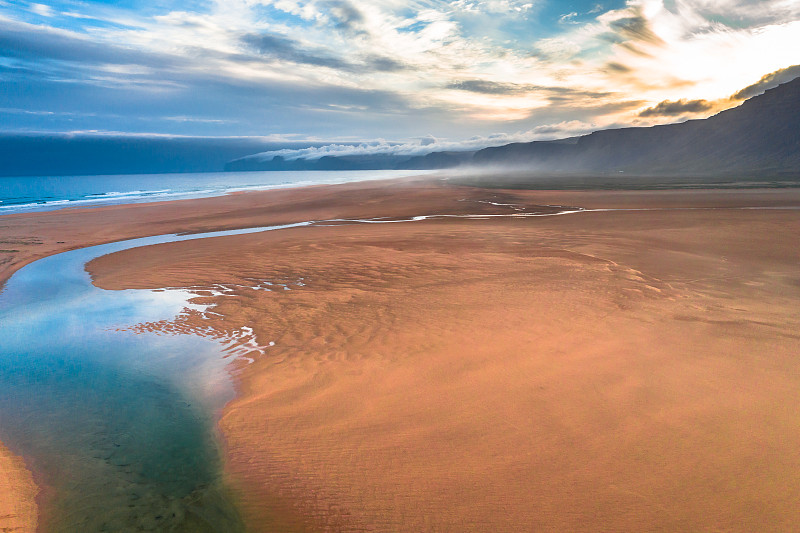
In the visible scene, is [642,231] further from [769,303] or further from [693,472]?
[693,472]

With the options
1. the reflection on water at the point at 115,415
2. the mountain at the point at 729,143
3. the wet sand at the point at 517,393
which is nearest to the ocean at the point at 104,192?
the reflection on water at the point at 115,415

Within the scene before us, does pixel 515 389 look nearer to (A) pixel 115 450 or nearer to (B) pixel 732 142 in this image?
(A) pixel 115 450

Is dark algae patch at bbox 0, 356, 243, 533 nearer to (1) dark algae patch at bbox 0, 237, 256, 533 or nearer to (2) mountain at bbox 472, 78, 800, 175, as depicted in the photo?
(1) dark algae patch at bbox 0, 237, 256, 533

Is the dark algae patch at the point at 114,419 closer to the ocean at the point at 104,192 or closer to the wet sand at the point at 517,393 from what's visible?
the wet sand at the point at 517,393

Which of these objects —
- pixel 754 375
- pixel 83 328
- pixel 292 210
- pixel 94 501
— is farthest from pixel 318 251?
pixel 292 210

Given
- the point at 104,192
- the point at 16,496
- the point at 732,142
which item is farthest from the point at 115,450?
the point at 732,142

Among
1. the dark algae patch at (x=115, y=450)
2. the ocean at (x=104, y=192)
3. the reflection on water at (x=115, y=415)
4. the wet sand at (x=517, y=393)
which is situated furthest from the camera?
the ocean at (x=104, y=192)
